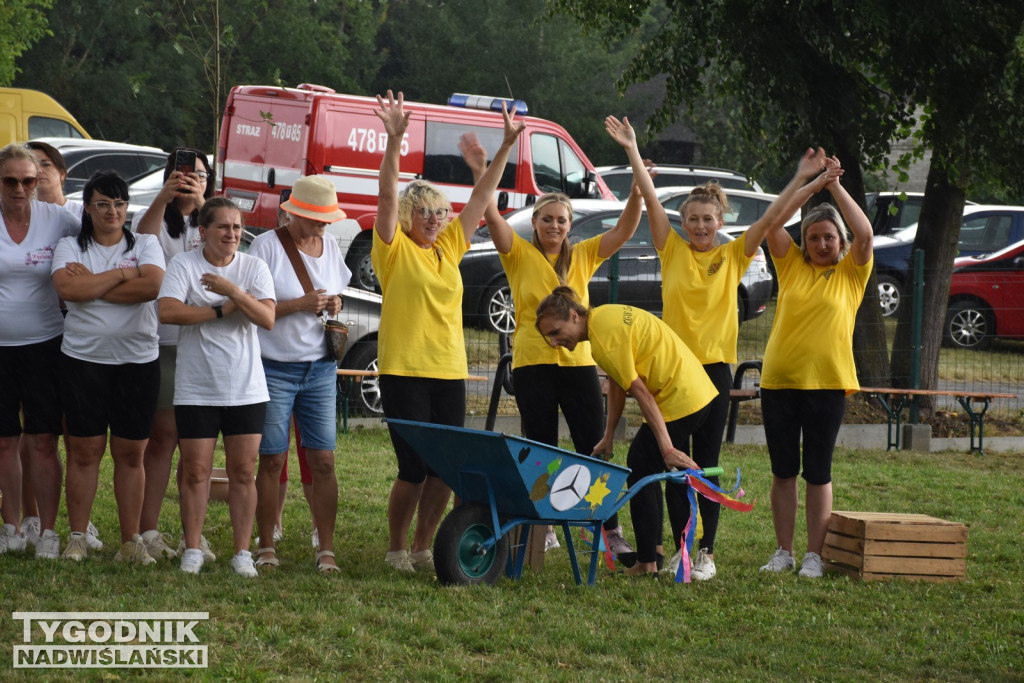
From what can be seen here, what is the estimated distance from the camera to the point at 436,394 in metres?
6.24

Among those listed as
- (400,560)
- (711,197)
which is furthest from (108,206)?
(711,197)

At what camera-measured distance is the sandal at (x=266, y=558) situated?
630 centimetres

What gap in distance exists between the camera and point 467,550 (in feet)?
19.7

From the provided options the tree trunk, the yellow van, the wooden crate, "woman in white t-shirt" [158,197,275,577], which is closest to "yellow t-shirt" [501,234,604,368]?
"woman in white t-shirt" [158,197,275,577]

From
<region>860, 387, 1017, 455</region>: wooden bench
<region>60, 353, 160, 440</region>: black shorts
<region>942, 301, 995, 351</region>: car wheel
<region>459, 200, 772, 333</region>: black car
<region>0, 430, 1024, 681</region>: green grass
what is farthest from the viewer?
<region>942, 301, 995, 351</region>: car wheel

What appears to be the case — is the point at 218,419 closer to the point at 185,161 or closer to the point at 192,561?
the point at 192,561

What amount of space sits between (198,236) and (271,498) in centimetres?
138

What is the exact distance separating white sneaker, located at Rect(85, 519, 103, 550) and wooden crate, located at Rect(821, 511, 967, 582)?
3841 millimetres

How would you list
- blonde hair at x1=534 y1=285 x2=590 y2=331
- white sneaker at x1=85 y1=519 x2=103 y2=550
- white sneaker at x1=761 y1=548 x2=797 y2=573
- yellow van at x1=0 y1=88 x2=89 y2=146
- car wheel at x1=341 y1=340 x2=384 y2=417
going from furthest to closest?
yellow van at x1=0 y1=88 x2=89 y2=146 < car wheel at x1=341 y1=340 x2=384 y2=417 < white sneaker at x1=761 y1=548 x2=797 y2=573 < white sneaker at x1=85 y1=519 x2=103 y2=550 < blonde hair at x1=534 y1=285 x2=590 y2=331

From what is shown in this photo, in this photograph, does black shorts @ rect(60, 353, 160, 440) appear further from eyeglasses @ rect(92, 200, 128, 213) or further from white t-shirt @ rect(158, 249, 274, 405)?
eyeglasses @ rect(92, 200, 128, 213)

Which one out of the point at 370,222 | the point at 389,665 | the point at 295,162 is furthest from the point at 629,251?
the point at 389,665

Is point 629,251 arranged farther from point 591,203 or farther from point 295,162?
point 295,162

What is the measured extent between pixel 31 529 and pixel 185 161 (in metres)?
2.03

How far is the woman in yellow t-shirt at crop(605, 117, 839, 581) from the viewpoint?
21.1ft
